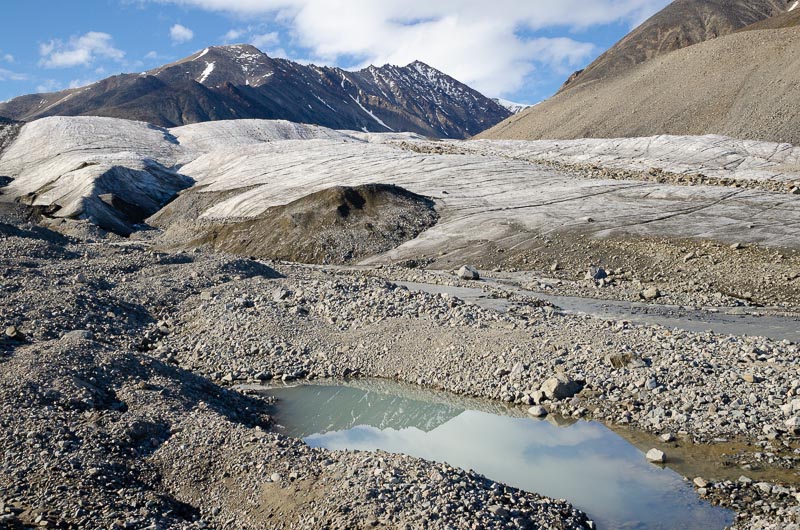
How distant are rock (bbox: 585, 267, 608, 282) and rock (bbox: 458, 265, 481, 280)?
472 centimetres

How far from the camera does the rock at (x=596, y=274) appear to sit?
27.6 meters

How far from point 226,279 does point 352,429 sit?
11.4 m

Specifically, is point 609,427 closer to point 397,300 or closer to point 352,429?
point 352,429

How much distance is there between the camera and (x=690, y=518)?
33.1 ft

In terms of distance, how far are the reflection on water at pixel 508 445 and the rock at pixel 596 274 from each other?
44.8 ft

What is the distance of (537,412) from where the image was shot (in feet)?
48.0

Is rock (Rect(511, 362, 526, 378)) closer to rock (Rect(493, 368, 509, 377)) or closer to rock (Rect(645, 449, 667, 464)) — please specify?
rock (Rect(493, 368, 509, 377))

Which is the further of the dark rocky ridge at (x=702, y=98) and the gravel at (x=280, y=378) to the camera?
the dark rocky ridge at (x=702, y=98)

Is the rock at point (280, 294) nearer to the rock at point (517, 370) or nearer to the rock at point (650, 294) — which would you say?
the rock at point (517, 370)

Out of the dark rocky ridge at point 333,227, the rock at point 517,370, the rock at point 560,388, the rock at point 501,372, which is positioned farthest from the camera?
the dark rocky ridge at point 333,227

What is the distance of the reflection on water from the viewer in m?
10.5

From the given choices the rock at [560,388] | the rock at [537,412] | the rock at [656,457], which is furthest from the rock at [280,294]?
the rock at [656,457]

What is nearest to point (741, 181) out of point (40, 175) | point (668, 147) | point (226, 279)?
point (668, 147)

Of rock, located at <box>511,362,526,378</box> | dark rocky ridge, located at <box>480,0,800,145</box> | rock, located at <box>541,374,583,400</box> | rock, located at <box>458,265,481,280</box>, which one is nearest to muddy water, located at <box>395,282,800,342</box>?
rock, located at <box>458,265,481,280</box>
